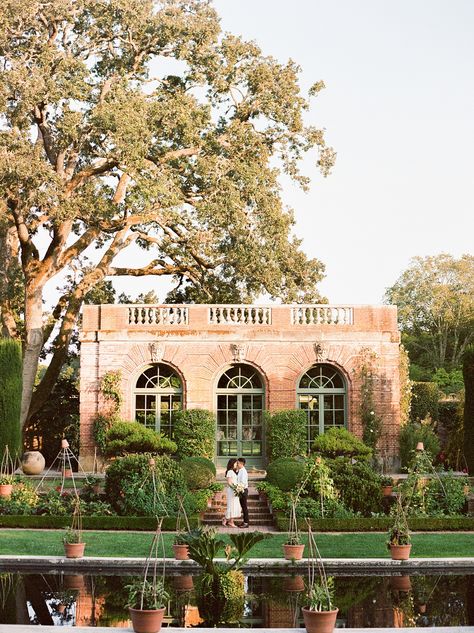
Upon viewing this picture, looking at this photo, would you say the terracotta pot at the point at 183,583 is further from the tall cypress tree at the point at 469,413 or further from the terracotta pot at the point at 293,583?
the tall cypress tree at the point at 469,413

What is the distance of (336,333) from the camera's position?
86.3 feet

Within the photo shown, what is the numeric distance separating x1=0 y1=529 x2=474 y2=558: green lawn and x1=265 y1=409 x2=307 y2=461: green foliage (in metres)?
8.41

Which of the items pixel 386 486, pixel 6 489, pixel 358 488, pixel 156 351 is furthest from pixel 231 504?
pixel 156 351

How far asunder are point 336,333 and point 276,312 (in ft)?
5.71

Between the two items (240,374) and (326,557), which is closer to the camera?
(326,557)

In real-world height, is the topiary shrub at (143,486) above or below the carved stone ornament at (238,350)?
below

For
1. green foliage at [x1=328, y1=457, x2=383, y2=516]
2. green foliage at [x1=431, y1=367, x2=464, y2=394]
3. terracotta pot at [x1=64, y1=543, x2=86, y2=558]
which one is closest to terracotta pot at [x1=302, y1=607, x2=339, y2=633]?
terracotta pot at [x1=64, y1=543, x2=86, y2=558]

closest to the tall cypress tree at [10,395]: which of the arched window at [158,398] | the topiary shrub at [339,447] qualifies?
the arched window at [158,398]

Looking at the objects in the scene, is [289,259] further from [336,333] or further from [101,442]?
[101,442]

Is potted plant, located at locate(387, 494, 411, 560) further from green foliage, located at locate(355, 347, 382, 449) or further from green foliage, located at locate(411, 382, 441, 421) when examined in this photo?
green foliage, located at locate(411, 382, 441, 421)

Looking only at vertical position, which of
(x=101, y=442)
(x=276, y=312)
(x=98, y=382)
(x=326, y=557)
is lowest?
(x=326, y=557)

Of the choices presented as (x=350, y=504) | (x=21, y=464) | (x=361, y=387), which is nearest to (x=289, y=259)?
(x=361, y=387)

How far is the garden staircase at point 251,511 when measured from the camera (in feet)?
62.5

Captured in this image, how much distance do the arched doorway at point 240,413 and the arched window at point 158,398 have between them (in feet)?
3.97
